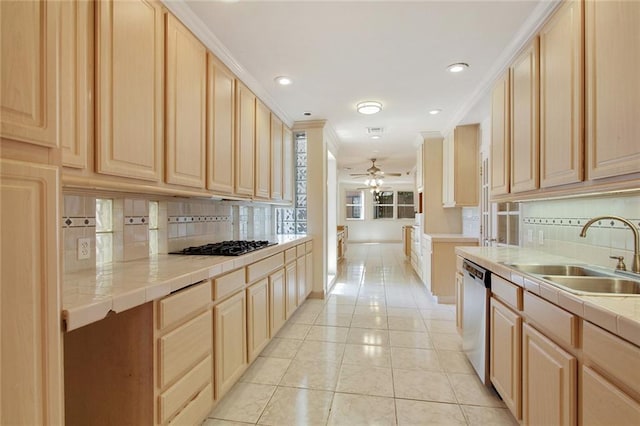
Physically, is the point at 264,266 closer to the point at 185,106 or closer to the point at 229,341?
the point at 229,341

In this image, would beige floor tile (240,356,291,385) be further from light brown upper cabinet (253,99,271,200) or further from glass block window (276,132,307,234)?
glass block window (276,132,307,234)

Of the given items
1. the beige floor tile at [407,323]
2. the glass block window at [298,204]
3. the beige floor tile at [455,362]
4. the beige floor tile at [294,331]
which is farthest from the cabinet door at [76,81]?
the glass block window at [298,204]

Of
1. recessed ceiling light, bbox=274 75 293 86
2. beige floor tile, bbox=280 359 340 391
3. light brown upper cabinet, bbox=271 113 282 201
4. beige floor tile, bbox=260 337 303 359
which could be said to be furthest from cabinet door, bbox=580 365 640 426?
light brown upper cabinet, bbox=271 113 282 201

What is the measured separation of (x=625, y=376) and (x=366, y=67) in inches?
100

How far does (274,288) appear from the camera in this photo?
2.86m

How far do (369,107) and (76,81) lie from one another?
287cm

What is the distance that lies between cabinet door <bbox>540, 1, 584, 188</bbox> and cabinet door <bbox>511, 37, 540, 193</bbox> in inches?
2.6

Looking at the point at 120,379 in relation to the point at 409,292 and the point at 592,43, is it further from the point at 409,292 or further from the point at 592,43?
the point at 409,292

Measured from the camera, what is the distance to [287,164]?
165 inches

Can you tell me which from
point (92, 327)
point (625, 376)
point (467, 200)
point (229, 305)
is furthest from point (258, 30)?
point (467, 200)

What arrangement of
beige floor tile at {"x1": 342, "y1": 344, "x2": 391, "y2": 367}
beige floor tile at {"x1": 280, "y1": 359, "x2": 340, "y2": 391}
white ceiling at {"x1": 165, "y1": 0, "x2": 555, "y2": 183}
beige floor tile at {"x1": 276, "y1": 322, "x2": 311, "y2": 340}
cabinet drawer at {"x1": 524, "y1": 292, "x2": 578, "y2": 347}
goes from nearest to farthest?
cabinet drawer at {"x1": 524, "y1": 292, "x2": 578, "y2": 347} → white ceiling at {"x1": 165, "y1": 0, "x2": 555, "y2": 183} → beige floor tile at {"x1": 280, "y1": 359, "x2": 340, "y2": 391} → beige floor tile at {"x1": 342, "y1": 344, "x2": 391, "y2": 367} → beige floor tile at {"x1": 276, "y1": 322, "x2": 311, "y2": 340}

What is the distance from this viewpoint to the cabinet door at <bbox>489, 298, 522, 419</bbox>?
66.0 inches

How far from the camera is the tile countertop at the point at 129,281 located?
1.05 meters

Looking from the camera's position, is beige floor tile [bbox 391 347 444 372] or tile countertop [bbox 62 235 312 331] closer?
tile countertop [bbox 62 235 312 331]
